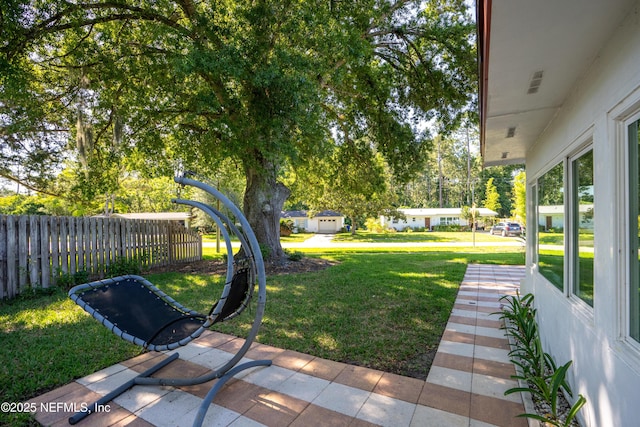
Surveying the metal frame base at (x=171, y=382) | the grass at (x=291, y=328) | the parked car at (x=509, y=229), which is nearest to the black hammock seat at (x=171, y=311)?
the metal frame base at (x=171, y=382)

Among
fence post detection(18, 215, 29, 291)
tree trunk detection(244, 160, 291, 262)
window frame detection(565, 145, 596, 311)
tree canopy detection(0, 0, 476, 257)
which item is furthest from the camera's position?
tree trunk detection(244, 160, 291, 262)

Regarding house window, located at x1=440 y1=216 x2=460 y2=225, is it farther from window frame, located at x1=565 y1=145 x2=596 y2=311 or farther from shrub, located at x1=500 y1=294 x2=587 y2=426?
window frame, located at x1=565 y1=145 x2=596 y2=311

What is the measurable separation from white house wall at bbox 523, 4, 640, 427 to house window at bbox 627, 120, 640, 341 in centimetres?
6

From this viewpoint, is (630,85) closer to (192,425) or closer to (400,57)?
(192,425)

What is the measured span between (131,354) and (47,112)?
28.1 ft

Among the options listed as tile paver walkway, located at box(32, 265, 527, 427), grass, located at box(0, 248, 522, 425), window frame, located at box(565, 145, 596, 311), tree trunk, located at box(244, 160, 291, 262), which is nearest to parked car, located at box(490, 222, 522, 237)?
tree trunk, located at box(244, 160, 291, 262)

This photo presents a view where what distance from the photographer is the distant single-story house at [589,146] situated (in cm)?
160

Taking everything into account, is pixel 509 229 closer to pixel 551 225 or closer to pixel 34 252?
pixel 551 225

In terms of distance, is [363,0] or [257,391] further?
[363,0]

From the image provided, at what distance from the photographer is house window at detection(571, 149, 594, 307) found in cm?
232

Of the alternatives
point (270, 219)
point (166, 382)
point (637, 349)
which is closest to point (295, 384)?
point (166, 382)

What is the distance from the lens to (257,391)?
108 inches

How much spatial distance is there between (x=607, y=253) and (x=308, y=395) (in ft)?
7.62

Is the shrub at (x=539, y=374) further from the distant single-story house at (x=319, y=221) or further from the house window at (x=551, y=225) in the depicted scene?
the distant single-story house at (x=319, y=221)
